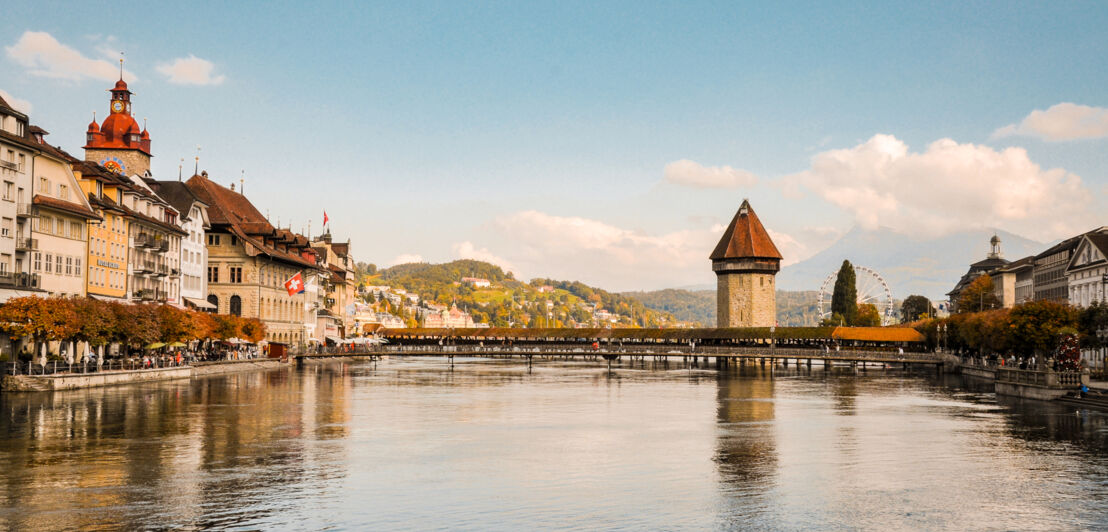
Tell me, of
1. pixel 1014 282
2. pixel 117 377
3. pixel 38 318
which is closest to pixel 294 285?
pixel 117 377

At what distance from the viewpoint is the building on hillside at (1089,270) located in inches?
3585

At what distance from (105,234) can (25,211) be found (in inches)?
458

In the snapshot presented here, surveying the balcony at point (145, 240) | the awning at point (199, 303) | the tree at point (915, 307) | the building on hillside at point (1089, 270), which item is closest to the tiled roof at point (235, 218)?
the awning at point (199, 303)

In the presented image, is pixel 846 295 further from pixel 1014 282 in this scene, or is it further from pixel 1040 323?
pixel 1040 323

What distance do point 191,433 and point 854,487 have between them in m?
22.8

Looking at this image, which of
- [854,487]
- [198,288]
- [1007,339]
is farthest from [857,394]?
[198,288]

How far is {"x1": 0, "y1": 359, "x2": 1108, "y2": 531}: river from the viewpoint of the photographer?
23938 millimetres

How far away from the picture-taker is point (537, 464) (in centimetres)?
3222

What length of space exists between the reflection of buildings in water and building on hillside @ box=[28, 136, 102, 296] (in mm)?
38967

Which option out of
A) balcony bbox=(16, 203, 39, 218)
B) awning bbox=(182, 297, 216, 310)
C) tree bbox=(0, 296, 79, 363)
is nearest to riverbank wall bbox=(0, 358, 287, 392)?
tree bbox=(0, 296, 79, 363)

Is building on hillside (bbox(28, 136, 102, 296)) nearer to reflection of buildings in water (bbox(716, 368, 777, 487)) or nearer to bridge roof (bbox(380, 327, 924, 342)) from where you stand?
reflection of buildings in water (bbox(716, 368, 777, 487))

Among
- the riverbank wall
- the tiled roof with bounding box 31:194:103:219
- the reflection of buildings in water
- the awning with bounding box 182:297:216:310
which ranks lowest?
the reflection of buildings in water

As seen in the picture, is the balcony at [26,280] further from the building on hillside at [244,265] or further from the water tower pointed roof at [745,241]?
the water tower pointed roof at [745,241]

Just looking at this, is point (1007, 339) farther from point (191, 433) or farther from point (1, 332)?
point (1, 332)
